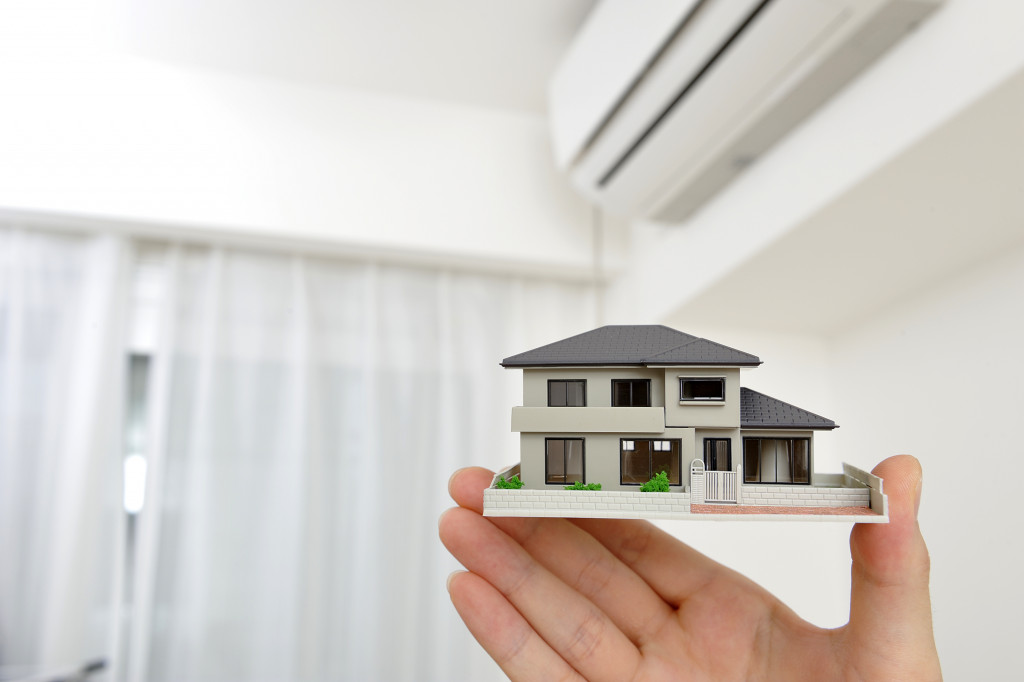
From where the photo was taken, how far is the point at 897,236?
58.5 inches

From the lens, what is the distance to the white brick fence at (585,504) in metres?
0.80

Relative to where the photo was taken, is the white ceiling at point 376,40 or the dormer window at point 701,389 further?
the white ceiling at point 376,40

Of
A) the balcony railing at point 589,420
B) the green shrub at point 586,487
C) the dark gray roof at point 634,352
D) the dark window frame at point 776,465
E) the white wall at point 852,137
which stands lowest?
the green shrub at point 586,487

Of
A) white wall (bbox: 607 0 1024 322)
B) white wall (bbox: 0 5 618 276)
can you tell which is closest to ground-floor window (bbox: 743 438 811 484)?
white wall (bbox: 607 0 1024 322)

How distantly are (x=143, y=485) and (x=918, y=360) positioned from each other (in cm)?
212

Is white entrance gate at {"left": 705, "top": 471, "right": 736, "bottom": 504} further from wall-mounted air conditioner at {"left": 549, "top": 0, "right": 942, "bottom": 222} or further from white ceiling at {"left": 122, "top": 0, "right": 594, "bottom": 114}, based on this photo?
white ceiling at {"left": 122, "top": 0, "right": 594, "bottom": 114}

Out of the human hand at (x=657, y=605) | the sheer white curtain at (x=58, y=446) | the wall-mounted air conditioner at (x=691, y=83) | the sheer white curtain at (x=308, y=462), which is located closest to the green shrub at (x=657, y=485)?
the human hand at (x=657, y=605)

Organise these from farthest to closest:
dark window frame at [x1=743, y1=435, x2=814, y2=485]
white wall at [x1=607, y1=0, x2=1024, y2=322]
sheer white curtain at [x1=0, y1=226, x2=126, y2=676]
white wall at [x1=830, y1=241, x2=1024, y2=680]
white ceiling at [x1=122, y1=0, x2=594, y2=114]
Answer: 1. sheer white curtain at [x1=0, y1=226, x2=126, y2=676]
2. white ceiling at [x1=122, y1=0, x2=594, y2=114]
3. white wall at [x1=830, y1=241, x2=1024, y2=680]
4. white wall at [x1=607, y1=0, x2=1024, y2=322]
5. dark window frame at [x1=743, y1=435, x2=814, y2=485]

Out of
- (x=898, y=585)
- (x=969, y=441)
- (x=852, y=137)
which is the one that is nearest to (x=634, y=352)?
(x=898, y=585)

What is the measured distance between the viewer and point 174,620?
207 cm

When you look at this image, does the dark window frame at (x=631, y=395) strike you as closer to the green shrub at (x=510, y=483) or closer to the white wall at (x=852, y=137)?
the green shrub at (x=510, y=483)

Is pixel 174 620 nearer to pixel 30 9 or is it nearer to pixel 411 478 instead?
pixel 411 478

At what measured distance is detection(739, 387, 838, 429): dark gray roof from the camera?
90 centimetres

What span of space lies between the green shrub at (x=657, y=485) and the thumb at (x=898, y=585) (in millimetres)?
249
